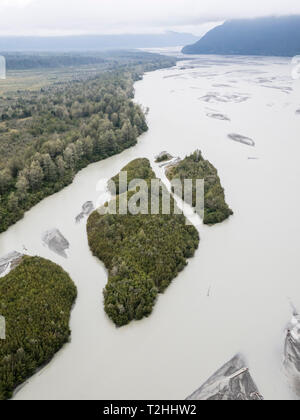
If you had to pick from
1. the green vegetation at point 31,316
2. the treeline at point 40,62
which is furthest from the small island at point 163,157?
the treeline at point 40,62

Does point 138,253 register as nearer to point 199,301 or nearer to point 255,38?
point 199,301

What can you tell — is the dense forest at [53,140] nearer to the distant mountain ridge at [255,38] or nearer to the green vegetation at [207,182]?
the green vegetation at [207,182]

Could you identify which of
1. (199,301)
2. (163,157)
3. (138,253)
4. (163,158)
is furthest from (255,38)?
(199,301)

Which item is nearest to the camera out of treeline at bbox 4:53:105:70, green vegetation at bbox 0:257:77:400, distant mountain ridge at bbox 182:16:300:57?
green vegetation at bbox 0:257:77:400

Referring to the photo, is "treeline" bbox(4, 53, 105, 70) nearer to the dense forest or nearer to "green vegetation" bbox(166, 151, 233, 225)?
the dense forest

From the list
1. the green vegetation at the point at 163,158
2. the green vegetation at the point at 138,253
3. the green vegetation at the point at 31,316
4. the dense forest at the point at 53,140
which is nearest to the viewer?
the green vegetation at the point at 31,316

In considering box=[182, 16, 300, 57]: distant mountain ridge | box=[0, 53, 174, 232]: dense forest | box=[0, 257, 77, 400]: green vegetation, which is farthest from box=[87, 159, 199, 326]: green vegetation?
box=[182, 16, 300, 57]: distant mountain ridge

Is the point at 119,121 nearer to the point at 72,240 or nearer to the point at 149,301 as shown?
the point at 72,240
